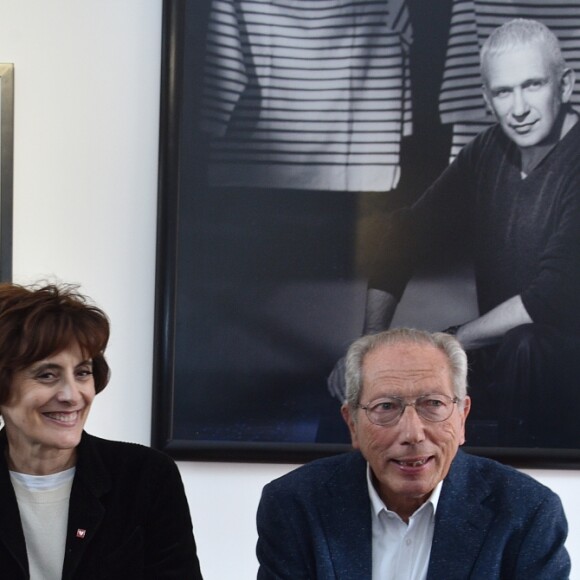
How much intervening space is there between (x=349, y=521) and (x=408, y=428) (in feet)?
Answer: 0.79

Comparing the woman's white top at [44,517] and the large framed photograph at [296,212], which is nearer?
the woman's white top at [44,517]

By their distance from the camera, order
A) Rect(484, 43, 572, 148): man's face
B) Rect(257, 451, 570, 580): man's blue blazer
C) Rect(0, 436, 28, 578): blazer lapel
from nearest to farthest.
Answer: Rect(257, 451, 570, 580): man's blue blazer < Rect(0, 436, 28, 578): blazer lapel < Rect(484, 43, 572, 148): man's face

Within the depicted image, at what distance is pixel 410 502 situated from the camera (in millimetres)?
1844

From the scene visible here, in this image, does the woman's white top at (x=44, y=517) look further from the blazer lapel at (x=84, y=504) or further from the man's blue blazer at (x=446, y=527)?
the man's blue blazer at (x=446, y=527)

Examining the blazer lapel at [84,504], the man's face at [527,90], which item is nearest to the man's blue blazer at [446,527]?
the blazer lapel at [84,504]

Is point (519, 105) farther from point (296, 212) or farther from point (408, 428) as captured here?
point (408, 428)

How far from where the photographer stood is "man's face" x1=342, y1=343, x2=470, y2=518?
5.74 feet

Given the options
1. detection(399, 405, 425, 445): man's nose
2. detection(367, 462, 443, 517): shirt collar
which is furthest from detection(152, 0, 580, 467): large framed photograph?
detection(399, 405, 425, 445): man's nose

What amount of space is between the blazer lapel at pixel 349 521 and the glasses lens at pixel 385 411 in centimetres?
18

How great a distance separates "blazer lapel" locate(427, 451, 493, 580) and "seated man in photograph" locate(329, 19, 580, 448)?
0.70 metres

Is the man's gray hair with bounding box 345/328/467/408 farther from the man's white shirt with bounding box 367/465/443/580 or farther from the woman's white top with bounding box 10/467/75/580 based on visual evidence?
the woman's white top with bounding box 10/467/75/580

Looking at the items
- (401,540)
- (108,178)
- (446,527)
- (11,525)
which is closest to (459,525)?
(446,527)

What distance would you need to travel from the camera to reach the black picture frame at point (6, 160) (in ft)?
8.36

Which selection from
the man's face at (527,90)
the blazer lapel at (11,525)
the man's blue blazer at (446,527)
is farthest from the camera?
the man's face at (527,90)
